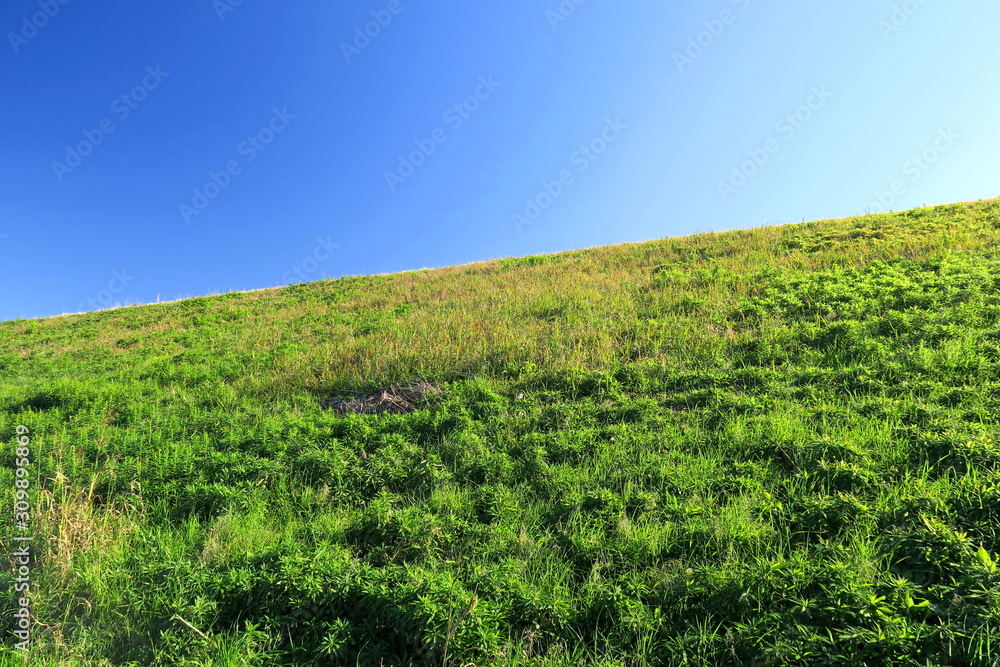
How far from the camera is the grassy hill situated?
3.24 metres

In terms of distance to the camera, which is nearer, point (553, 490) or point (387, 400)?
point (553, 490)

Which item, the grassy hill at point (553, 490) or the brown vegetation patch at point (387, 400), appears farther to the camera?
the brown vegetation patch at point (387, 400)

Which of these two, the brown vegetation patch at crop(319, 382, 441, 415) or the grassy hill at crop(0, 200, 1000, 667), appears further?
the brown vegetation patch at crop(319, 382, 441, 415)

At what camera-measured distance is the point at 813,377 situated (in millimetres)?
6980

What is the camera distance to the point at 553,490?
5031mm

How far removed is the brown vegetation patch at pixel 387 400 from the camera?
7738 mm

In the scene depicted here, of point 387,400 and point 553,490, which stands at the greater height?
point 387,400

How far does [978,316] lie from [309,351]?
13366mm

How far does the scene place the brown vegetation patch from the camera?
7738 mm

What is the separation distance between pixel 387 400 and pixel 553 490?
3924mm

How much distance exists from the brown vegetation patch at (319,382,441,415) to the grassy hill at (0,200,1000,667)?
69 millimetres

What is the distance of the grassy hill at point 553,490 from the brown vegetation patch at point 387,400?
0.07 metres

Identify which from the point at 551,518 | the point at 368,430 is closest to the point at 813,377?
the point at 551,518

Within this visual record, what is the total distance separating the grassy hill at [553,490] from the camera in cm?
324
